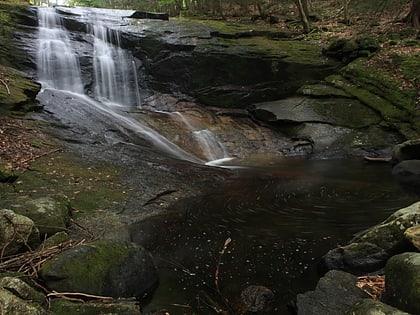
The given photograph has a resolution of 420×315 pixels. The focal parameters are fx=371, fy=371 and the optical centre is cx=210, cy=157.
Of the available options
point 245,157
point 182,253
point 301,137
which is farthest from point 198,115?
point 182,253

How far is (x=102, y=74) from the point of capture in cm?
1680

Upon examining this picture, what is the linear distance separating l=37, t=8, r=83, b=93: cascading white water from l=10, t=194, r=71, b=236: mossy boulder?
10.5 metres

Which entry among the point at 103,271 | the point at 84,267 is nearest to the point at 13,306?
the point at 84,267

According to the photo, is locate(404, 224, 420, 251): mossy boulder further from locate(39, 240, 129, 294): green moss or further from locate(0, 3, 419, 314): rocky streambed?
locate(39, 240, 129, 294): green moss

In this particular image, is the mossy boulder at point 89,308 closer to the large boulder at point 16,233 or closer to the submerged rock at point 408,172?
the large boulder at point 16,233

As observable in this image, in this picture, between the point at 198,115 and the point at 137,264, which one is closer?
the point at 137,264

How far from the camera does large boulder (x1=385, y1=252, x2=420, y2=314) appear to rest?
3.23 meters

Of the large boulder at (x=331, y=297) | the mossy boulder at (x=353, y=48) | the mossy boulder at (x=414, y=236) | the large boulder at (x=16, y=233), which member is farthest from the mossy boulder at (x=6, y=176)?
the mossy boulder at (x=353, y=48)

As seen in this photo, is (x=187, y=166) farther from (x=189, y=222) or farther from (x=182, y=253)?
(x=182, y=253)

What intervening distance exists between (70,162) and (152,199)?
7.89 feet

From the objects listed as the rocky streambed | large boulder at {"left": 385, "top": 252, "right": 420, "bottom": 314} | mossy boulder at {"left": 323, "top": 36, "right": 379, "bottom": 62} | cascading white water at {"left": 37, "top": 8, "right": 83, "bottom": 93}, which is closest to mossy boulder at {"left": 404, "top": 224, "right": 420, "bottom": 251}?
the rocky streambed

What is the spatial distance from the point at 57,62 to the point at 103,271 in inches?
550

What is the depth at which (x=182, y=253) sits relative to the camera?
228 inches

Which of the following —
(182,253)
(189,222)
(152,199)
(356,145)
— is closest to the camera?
(182,253)
